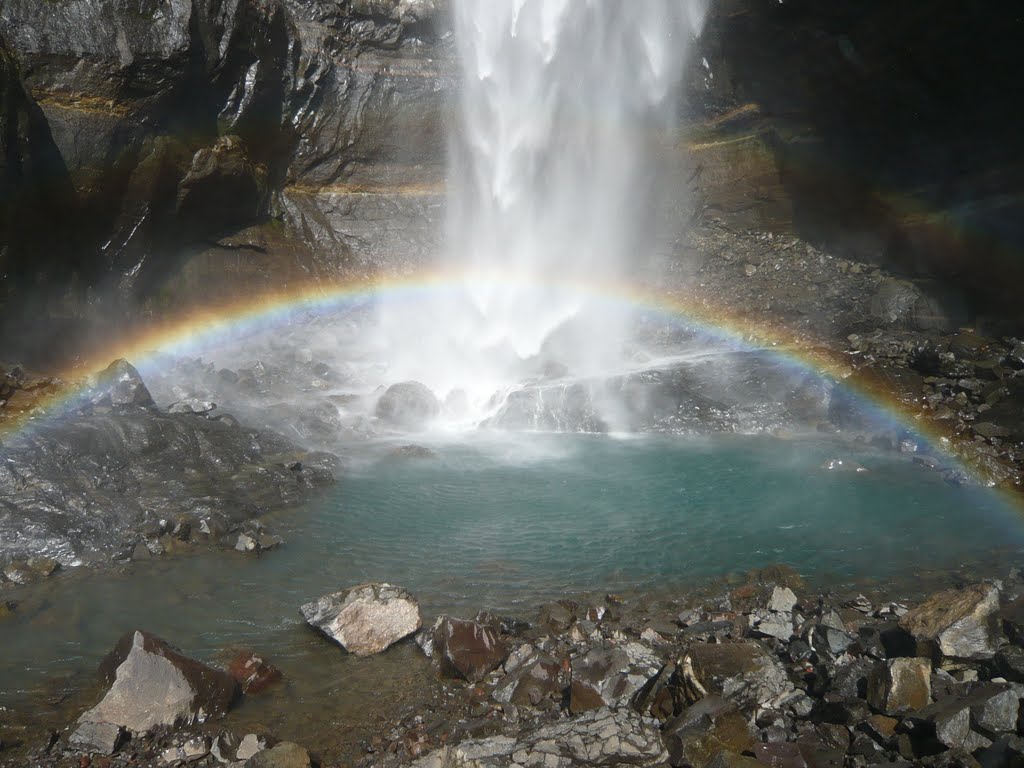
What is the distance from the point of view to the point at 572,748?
4914 millimetres

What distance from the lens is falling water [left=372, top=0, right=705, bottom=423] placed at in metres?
22.5

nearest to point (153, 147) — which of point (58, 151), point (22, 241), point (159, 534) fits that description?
point (58, 151)

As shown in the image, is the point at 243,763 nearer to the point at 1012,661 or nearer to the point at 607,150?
the point at 1012,661

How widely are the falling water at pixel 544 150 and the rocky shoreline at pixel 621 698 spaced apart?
15.7 meters

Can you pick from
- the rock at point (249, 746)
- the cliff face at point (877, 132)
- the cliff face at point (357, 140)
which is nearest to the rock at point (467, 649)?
the rock at point (249, 746)

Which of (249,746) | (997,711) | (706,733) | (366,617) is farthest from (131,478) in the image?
(997,711)

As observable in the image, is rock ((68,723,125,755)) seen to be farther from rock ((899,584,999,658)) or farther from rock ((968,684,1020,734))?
rock ((899,584,999,658))

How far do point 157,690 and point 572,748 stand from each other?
316 centimetres

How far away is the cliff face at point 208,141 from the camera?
15.6 meters

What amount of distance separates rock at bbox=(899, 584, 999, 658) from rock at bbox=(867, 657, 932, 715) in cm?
57

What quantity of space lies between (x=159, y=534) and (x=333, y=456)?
4.27m

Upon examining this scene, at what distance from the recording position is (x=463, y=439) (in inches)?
608

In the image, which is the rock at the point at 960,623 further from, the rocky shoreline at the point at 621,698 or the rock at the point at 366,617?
the rock at the point at 366,617

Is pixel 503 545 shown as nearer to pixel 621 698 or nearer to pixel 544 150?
pixel 621 698
